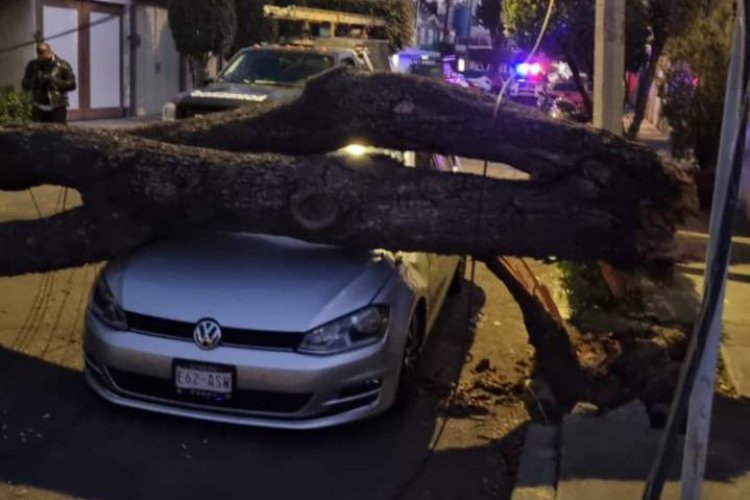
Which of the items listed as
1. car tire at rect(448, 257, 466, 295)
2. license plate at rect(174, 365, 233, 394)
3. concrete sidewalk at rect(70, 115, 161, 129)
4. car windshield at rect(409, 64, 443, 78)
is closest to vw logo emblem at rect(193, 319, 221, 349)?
license plate at rect(174, 365, 233, 394)

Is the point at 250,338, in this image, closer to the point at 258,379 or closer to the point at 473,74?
the point at 258,379

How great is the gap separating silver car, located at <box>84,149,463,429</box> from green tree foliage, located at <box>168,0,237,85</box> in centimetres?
1857

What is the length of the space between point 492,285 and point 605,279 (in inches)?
77.6

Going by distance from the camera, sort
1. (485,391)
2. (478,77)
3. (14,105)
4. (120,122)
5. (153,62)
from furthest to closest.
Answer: (478,77), (153,62), (120,122), (14,105), (485,391)

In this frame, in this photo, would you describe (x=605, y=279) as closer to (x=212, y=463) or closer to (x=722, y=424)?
(x=722, y=424)

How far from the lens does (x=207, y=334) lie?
18.1ft

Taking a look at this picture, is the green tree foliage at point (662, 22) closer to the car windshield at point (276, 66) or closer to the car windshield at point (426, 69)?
the car windshield at point (276, 66)

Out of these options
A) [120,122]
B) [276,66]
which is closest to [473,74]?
[120,122]

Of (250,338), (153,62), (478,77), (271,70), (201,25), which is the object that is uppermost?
(201,25)

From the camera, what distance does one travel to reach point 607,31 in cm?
814

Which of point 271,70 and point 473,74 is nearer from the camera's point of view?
point 271,70

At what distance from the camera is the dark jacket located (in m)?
14.9

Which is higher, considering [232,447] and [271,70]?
[271,70]

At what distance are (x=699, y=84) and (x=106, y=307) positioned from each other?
34.6 ft
